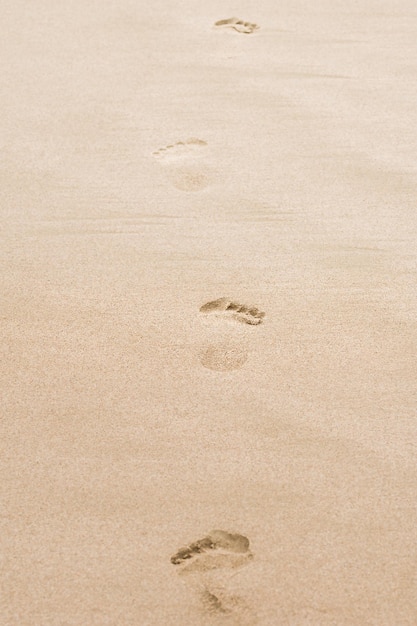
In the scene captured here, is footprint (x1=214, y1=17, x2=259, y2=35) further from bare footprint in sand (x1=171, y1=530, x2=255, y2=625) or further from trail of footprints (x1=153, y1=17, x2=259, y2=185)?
bare footprint in sand (x1=171, y1=530, x2=255, y2=625)

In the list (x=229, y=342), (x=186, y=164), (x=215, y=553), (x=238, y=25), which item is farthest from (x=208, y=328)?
(x=238, y=25)

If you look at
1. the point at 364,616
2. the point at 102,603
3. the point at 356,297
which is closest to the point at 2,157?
the point at 356,297

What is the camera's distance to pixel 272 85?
2.72m

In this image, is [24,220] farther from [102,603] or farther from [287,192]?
[102,603]

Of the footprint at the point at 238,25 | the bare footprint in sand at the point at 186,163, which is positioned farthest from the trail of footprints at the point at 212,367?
the footprint at the point at 238,25

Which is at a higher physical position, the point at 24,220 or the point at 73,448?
the point at 24,220

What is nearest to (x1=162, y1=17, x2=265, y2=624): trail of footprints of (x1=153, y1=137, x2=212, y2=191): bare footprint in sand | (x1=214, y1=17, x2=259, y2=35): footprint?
(x1=153, y1=137, x2=212, y2=191): bare footprint in sand

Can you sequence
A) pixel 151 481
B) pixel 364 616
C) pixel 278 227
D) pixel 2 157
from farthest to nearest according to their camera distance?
pixel 2 157
pixel 278 227
pixel 151 481
pixel 364 616

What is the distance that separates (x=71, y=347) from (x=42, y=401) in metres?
0.16

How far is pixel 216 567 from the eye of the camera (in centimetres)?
148

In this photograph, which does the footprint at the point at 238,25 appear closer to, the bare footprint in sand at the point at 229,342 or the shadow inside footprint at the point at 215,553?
the bare footprint in sand at the point at 229,342

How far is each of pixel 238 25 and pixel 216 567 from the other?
A: 223cm

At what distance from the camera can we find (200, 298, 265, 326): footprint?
6.32ft

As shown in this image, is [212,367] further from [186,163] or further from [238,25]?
[238,25]
